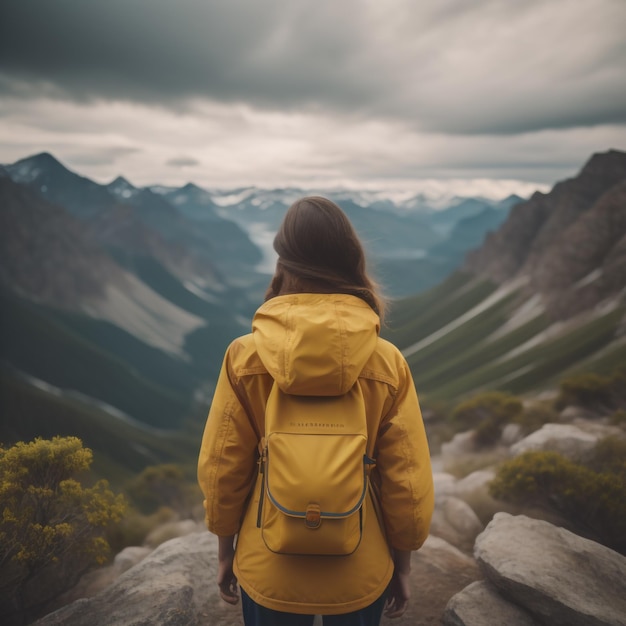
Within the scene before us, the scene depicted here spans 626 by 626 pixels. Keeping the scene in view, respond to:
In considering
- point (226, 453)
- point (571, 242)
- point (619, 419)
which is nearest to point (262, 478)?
point (226, 453)

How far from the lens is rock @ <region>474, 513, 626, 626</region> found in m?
6.80

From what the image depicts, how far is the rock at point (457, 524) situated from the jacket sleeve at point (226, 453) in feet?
28.0

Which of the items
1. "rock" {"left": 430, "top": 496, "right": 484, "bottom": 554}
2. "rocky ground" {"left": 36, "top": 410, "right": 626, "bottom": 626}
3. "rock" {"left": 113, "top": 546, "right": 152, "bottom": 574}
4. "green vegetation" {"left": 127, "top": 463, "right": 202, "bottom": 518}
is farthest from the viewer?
"green vegetation" {"left": 127, "top": 463, "right": 202, "bottom": 518}

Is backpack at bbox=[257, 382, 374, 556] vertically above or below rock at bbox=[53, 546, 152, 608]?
above

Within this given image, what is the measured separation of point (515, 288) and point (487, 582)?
16765cm

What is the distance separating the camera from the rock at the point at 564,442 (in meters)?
13.6

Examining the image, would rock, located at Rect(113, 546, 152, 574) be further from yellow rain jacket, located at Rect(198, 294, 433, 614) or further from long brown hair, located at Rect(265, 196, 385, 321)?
long brown hair, located at Rect(265, 196, 385, 321)

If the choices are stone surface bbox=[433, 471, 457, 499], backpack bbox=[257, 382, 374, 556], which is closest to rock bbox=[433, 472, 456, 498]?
stone surface bbox=[433, 471, 457, 499]

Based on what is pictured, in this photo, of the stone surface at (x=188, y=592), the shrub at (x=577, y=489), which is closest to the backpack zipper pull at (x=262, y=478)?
the stone surface at (x=188, y=592)

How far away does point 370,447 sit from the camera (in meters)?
4.67

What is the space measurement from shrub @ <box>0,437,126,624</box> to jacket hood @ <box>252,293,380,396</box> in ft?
23.0

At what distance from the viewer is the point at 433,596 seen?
28.4ft

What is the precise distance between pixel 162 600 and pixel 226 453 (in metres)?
5.01

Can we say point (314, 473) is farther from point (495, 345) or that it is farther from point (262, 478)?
point (495, 345)
